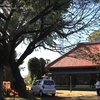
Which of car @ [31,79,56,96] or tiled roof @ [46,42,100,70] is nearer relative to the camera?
tiled roof @ [46,42,100,70]

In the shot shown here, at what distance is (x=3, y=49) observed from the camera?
23484 mm

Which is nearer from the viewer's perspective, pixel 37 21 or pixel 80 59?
pixel 37 21

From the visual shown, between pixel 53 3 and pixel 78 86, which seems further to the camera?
pixel 78 86

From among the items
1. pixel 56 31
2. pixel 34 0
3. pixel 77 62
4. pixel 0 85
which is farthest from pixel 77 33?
pixel 77 62

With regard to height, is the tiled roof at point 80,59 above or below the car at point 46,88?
above

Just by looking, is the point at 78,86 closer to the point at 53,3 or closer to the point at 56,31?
the point at 56,31

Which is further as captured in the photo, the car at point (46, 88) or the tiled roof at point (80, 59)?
the car at point (46, 88)

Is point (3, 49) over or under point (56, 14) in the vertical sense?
under

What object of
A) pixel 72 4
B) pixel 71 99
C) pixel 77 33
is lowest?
pixel 71 99

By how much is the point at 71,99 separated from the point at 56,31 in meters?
6.45

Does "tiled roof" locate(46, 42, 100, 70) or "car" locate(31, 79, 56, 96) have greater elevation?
"tiled roof" locate(46, 42, 100, 70)

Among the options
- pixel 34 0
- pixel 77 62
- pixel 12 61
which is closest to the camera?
pixel 34 0

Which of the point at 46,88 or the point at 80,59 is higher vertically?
the point at 80,59

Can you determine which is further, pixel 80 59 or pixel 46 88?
pixel 80 59
